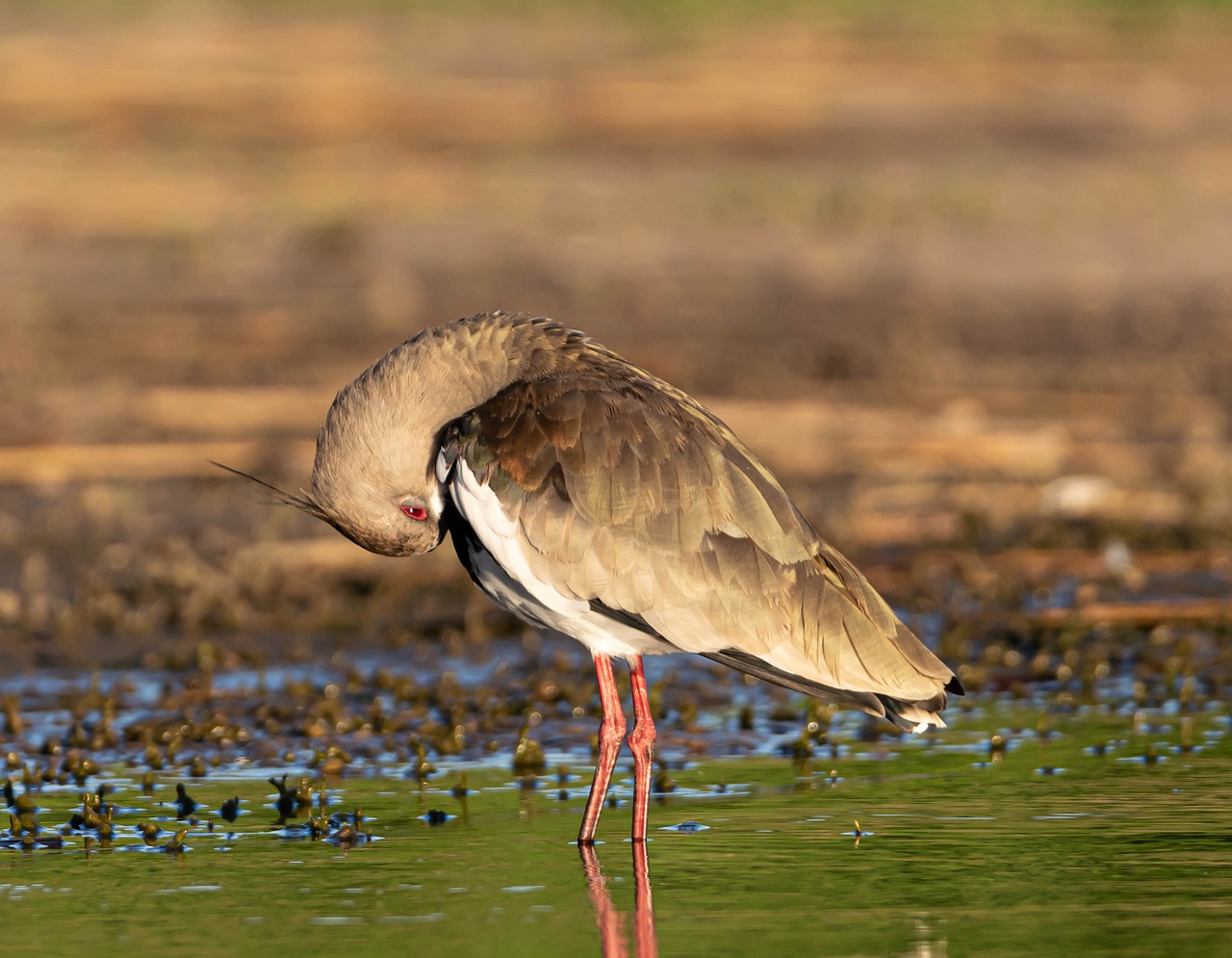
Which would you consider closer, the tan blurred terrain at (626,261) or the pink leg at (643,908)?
the pink leg at (643,908)

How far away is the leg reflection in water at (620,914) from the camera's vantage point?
17.4ft

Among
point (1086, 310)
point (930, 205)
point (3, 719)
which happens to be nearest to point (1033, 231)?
point (930, 205)

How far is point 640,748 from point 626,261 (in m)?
13.1

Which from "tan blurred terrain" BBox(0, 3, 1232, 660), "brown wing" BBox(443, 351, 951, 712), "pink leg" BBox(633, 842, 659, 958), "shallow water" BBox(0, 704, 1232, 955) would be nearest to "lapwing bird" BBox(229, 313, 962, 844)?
"brown wing" BBox(443, 351, 951, 712)

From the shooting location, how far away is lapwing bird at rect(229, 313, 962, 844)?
6066 mm

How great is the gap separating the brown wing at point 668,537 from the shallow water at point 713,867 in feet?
1.81

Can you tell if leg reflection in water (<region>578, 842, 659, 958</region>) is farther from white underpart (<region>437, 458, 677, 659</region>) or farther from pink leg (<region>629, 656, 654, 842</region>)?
white underpart (<region>437, 458, 677, 659</region>)

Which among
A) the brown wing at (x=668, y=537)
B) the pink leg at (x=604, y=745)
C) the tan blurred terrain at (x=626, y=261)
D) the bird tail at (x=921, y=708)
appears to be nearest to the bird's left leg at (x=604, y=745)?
the pink leg at (x=604, y=745)

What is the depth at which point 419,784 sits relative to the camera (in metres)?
7.23

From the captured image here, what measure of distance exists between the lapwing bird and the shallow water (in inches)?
14.9

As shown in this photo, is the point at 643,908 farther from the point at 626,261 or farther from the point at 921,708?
the point at 626,261

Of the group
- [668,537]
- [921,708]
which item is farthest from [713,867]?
[668,537]

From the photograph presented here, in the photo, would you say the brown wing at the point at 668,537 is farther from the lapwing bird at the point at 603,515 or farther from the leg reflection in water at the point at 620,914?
the leg reflection in water at the point at 620,914

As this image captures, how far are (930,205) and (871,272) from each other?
2.48 meters
